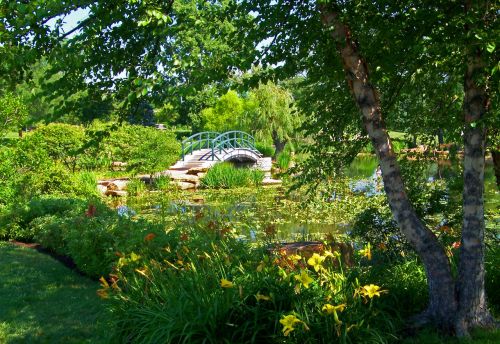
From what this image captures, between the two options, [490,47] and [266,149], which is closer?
[490,47]

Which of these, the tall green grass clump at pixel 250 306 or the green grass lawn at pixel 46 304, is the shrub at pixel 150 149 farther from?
the tall green grass clump at pixel 250 306

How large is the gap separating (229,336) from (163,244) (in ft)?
7.56

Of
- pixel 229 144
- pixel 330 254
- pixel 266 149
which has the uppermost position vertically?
pixel 229 144

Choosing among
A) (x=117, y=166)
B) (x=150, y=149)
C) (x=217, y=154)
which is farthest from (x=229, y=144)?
(x=150, y=149)

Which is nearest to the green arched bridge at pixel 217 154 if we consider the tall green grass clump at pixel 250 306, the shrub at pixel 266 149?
the shrub at pixel 266 149

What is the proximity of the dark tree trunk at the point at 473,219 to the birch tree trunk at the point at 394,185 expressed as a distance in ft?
0.33

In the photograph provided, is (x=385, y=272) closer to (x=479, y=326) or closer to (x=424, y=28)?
(x=479, y=326)

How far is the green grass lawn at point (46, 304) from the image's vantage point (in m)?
5.13

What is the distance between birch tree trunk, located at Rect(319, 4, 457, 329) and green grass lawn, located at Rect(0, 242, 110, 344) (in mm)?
2440

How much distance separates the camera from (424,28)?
3.77 metres

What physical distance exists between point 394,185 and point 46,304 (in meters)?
4.25

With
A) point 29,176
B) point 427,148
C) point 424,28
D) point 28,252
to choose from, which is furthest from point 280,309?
point 29,176

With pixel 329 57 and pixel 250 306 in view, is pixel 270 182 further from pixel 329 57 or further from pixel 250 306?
pixel 250 306

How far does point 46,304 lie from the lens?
6191 mm
